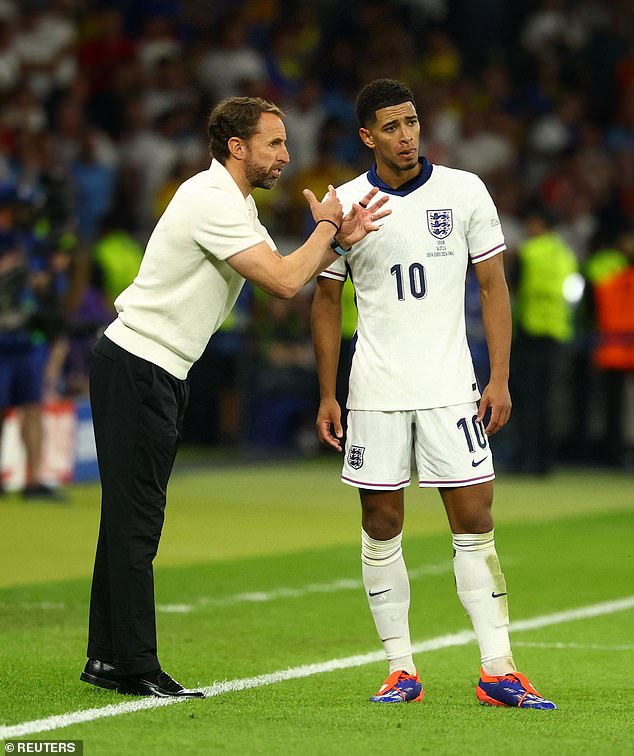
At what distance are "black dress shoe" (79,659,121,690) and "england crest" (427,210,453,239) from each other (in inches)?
79.8

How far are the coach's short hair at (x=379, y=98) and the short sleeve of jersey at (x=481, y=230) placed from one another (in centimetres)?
41

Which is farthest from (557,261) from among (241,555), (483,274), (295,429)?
(483,274)

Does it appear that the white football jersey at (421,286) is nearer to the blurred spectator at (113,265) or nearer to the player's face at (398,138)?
the player's face at (398,138)

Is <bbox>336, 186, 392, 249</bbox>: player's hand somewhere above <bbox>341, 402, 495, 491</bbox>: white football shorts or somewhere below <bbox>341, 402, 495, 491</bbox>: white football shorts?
above

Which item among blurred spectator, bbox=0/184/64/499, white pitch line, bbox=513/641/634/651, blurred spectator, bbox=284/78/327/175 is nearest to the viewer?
white pitch line, bbox=513/641/634/651

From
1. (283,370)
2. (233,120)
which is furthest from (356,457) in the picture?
(283,370)

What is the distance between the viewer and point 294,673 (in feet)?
20.9

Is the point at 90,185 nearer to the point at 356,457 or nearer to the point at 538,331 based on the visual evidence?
the point at 538,331

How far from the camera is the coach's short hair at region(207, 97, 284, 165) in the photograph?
5.75m

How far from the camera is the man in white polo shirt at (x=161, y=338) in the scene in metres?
5.71

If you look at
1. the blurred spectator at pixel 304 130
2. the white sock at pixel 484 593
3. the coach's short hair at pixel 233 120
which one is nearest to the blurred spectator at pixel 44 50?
the blurred spectator at pixel 304 130

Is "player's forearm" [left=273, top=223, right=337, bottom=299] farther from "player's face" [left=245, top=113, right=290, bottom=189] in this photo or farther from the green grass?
the green grass

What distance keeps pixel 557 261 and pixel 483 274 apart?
Answer: 32.3 ft

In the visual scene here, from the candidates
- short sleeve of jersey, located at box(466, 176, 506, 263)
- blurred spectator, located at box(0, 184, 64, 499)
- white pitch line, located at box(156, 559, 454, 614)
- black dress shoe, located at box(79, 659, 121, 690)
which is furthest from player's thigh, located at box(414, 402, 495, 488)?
blurred spectator, located at box(0, 184, 64, 499)
